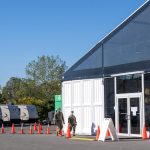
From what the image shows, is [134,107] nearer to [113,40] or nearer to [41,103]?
[113,40]

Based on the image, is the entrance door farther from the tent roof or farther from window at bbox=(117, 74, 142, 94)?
the tent roof

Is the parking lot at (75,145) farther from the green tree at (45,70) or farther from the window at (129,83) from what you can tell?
the green tree at (45,70)

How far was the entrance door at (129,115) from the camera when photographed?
22734 millimetres

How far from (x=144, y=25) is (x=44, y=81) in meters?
62.8

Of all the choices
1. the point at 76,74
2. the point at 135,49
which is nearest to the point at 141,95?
the point at 135,49

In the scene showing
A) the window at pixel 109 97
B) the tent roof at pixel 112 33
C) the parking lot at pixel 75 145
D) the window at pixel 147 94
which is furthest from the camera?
the window at pixel 109 97

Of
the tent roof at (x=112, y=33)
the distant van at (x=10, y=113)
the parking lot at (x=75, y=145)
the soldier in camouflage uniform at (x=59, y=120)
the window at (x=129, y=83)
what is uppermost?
the tent roof at (x=112, y=33)

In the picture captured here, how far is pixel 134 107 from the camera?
75.7ft

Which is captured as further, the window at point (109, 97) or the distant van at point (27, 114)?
the distant van at point (27, 114)

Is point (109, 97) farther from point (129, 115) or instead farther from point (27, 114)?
point (27, 114)

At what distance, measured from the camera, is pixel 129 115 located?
76.2 ft

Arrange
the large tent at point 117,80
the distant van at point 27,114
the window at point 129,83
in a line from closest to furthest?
the large tent at point 117,80 → the window at point 129,83 → the distant van at point 27,114

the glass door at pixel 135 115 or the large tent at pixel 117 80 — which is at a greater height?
the large tent at pixel 117 80

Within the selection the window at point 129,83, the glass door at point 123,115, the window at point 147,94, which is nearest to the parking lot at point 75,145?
the window at point 147,94
